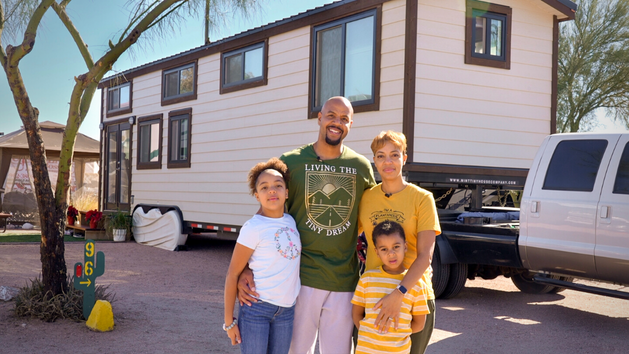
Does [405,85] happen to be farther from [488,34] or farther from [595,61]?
[595,61]

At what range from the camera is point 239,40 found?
10.2m

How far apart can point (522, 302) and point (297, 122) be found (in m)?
3.94

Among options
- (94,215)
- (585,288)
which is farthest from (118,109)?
(585,288)

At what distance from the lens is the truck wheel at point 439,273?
674cm

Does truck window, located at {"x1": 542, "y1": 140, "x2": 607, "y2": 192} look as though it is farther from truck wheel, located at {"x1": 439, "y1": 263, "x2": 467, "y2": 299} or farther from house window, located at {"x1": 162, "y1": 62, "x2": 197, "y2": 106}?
house window, located at {"x1": 162, "y1": 62, "x2": 197, "y2": 106}

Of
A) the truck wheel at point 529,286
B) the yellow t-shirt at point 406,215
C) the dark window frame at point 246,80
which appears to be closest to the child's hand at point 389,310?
the yellow t-shirt at point 406,215

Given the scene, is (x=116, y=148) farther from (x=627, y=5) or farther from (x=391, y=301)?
(x=627, y=5)

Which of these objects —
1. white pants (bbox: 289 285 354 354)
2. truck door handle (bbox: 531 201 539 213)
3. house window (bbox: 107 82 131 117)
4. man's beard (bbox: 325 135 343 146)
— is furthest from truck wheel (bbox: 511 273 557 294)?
house window (bbox: 107 82 131 117)

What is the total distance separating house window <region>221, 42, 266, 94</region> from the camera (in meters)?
9.77

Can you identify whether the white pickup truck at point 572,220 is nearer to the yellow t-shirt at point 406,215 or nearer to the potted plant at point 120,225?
the yellow t-shirt at point 406,215

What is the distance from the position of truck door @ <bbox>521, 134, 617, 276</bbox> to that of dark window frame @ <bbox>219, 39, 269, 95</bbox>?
16.6 feet

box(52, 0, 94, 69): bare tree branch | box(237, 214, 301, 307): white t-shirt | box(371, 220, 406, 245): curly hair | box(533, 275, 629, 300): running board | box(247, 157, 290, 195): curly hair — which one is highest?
box(52, 0, 94, 69): bare tree branch

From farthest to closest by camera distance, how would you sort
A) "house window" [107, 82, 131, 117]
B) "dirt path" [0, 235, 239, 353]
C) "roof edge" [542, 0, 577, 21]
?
1. "house window" [107, 82, 131, 117]
2. "roof edge" [542, 0, 577, 21]
3. "dirt path" [0, 235, 239, 353]

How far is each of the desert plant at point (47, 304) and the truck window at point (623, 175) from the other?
4968 mm
